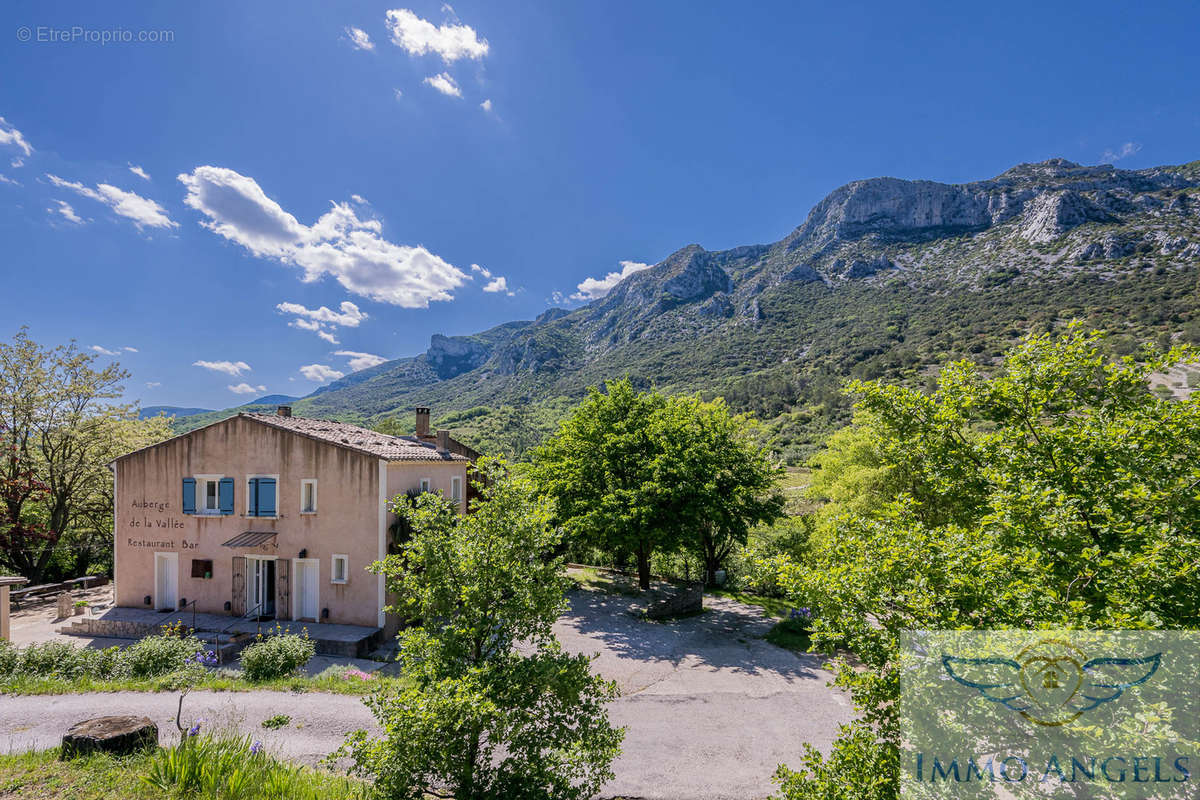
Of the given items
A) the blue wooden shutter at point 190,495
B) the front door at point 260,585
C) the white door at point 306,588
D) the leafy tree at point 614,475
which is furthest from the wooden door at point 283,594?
the leafy tree at point 614,475

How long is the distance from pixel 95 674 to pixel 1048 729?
1848 cm

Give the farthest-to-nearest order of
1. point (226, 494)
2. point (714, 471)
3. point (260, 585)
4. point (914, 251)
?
point (914, 251), point (714, 471), point (226, 494), point (260, 585)

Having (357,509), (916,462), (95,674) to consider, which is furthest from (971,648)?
(95,674)

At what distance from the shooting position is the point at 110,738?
740 cm

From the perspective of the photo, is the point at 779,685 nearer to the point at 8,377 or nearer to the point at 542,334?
the point at 8,377

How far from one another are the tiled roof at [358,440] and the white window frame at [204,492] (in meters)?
2.71

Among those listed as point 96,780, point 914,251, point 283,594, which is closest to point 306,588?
point 283,594

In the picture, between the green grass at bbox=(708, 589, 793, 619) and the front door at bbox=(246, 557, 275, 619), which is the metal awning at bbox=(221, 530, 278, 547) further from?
the green grass at bbox=(708, 589, 793, 619)

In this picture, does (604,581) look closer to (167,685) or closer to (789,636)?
(789,636)

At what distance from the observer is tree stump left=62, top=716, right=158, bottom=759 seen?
24.1ft

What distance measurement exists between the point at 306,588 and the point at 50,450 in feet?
60.4

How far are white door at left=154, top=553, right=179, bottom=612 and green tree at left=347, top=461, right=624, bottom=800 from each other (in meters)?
16.5

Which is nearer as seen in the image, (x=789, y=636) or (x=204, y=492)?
(x=789, y=636)

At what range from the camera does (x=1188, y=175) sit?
303ft
